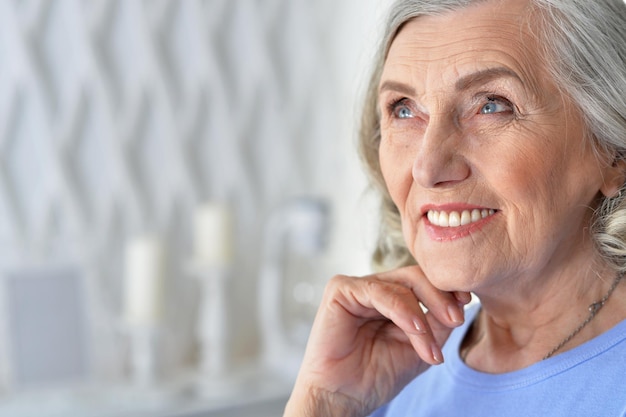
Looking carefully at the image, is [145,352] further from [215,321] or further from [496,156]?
[496,156]

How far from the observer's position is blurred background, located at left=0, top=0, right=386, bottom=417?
66.9 inches

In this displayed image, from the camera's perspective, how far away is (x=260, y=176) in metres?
1.97

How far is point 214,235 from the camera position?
1.77 meters

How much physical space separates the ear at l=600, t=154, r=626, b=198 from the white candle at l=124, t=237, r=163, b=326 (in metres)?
1.09

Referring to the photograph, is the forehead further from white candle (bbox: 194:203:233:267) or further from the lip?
white candle (bbox: 194:203:233:267)

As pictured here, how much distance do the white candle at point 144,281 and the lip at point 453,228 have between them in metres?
0.96

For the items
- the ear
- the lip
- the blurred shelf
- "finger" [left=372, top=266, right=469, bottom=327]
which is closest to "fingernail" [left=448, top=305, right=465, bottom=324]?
"finger" [left=372, top=266, right=469, bottom=327]

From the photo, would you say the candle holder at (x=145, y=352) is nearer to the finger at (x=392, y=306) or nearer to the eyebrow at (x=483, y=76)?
the finger at (x=392, y=306)

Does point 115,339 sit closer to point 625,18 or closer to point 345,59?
point 345,59

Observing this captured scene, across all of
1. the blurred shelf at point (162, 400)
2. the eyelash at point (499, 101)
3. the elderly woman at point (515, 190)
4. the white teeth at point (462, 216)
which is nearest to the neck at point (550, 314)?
the elderly woman at point (515, 190)

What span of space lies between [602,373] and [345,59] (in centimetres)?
130

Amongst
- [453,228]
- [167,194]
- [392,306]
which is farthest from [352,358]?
[167,194]

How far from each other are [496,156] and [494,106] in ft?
0.19

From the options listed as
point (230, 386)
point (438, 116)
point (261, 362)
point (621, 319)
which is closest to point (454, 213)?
point (438, 116)
